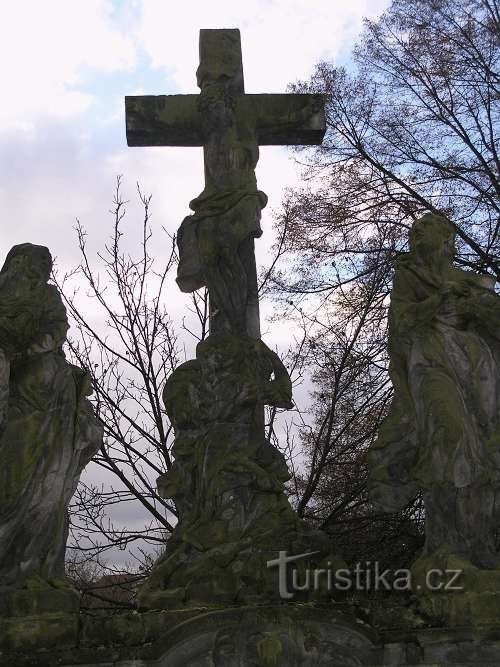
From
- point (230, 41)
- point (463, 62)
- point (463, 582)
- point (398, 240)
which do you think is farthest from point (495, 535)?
point (463, 62)

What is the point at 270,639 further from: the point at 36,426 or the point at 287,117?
the point at 287,117

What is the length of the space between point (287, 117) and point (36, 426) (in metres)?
3.33

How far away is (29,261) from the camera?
590cm

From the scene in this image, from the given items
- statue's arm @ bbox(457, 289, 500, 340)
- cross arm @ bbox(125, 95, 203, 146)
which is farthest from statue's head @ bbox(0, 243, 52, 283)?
statue's arm @ bbox(457, 289, 500, 340)

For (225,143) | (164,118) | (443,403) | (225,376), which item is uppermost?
A: (164,118)

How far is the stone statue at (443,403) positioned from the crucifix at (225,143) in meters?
1.32

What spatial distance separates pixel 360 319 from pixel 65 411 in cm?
729

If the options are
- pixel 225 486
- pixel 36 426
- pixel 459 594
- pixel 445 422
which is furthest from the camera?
pixel 225 486

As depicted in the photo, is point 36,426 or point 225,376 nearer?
point 36,426

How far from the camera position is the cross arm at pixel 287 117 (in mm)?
7297

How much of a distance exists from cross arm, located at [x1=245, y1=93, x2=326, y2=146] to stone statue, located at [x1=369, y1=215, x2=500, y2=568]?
1.79 metres

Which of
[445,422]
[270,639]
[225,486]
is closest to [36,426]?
[225,486]

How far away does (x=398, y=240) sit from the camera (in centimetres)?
1252

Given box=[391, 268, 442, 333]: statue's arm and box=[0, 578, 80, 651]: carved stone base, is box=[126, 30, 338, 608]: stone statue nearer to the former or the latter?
box=[0, 578, 80, 651]: carved stone base
